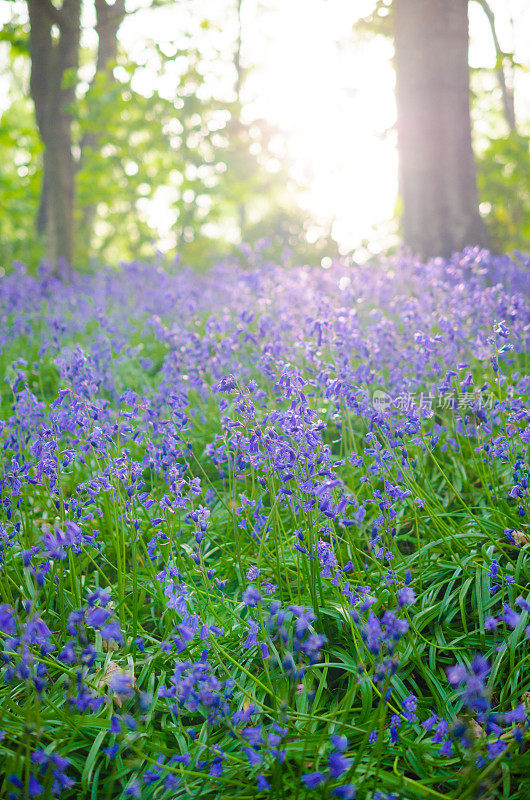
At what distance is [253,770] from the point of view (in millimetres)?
1596

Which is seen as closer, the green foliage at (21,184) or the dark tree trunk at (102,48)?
the dark tree trunk at (102,48)

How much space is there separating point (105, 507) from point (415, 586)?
134cm

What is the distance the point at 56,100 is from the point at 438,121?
5.65 meters

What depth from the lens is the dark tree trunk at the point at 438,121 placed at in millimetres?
6219

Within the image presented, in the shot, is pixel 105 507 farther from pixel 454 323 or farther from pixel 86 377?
pixel 454 323

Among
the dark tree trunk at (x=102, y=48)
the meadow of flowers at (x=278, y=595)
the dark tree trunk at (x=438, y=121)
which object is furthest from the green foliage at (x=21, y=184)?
the meadow of flowers at (x=278, y=595)

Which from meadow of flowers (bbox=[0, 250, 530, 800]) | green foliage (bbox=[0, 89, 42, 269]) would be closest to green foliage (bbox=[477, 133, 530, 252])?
green foliage (bbox=[0, 89, 42, 269])

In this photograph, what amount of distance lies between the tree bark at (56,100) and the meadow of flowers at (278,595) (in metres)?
5.95

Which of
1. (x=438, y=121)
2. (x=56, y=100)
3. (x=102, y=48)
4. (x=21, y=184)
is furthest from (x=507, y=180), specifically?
(x=21, y=184)

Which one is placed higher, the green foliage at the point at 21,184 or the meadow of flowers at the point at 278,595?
the green foliage at the point at 21,184

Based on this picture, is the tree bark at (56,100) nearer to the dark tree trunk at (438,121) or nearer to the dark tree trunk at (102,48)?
the dark tree trunk at (102,48)

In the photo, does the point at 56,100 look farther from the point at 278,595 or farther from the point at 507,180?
the point at 278,595

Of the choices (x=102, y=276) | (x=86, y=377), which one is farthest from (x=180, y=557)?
(x=102, y=276)

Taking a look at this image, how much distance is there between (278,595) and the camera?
215 centimetres
